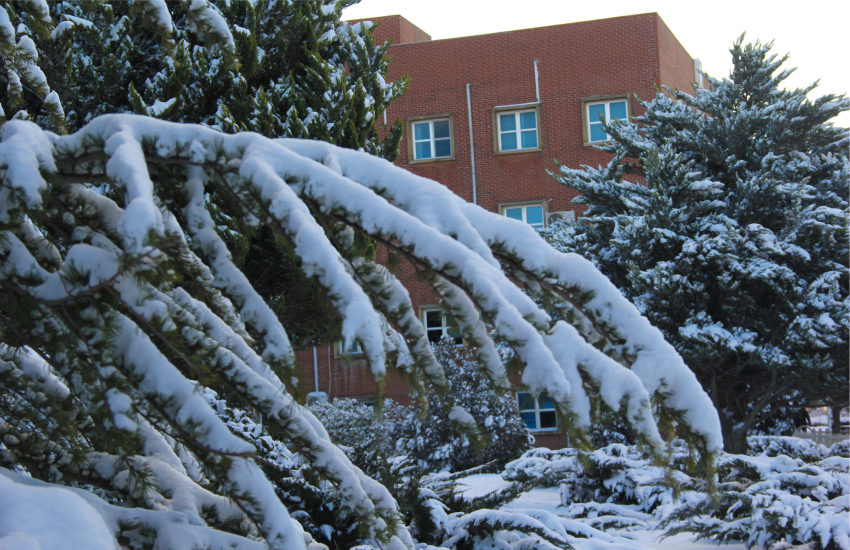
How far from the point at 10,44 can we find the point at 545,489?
349 inches


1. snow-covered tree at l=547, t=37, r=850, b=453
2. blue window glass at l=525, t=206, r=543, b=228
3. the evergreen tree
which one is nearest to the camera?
the evergreen tree

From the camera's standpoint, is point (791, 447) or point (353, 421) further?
point (353, 421)

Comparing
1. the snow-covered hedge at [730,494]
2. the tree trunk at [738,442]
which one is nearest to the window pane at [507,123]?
the tree trunk at [738,442]

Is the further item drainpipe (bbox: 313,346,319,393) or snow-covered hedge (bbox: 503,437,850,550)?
drainpipe (bbox: 313,346,319,393)

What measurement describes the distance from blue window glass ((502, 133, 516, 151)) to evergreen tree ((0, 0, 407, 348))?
458 inches

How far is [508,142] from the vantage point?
19266 mm

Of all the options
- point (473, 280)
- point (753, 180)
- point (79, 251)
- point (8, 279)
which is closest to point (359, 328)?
point (473, 280)

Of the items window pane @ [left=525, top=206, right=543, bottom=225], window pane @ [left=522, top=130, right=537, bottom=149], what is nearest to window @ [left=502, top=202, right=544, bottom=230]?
window pane @ [left=525, top=206, right=543, bottom=225]

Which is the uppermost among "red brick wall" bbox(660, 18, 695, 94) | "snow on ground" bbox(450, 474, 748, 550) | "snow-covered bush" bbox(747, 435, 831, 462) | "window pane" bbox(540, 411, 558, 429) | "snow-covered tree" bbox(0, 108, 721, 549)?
"red brick wall" bbox(660, 18, 695, 94)

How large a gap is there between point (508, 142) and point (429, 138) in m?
2.16

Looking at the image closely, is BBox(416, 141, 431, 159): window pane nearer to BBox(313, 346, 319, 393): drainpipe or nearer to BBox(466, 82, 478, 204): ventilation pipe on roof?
BBox(466, 82, 478, 204): ventilation pipe on roof

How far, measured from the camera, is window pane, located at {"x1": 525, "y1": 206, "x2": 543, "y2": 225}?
18922 mm

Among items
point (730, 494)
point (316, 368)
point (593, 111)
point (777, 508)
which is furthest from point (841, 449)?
point (316, 368)

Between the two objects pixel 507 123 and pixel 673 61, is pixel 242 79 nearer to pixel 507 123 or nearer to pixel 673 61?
pixel 507 123
